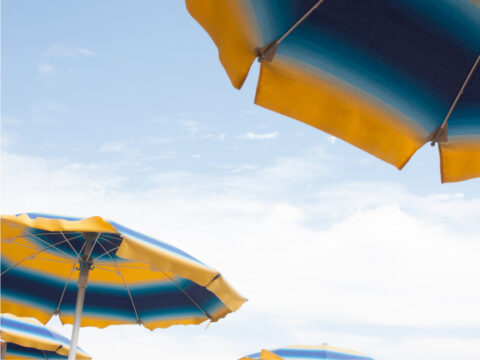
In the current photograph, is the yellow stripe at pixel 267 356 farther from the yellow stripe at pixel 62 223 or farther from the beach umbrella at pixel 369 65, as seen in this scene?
the beach umbrella at pixel 369 65

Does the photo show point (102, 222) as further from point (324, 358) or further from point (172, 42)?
point (324, 358)

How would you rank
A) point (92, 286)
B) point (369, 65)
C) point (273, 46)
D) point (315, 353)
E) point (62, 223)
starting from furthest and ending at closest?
1. point (315, 353)
2. point (92, 286)
3. point (62, 223)
4. point (369, 65)
5. point (273, 46)

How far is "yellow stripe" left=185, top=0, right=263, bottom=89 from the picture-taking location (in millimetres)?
2275

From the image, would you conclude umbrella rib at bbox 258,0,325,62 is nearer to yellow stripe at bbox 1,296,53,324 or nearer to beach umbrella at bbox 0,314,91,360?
yellow stripe at bbox 1,296,53,324

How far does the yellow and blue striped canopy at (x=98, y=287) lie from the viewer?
650 cm

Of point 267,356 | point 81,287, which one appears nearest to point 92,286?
point 81,287

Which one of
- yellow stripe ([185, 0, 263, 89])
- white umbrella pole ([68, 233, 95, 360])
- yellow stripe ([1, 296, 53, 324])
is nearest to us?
yellow stripe ([185, 0, 263, 89])

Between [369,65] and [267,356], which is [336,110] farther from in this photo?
[267,356]

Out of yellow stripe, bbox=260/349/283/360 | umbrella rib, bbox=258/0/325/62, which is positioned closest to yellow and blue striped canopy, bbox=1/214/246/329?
yellow stripe, bbox=260/349/283/360

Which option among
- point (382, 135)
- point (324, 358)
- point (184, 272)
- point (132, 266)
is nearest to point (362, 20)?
point (382, 135)

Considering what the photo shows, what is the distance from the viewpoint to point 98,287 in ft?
24.1

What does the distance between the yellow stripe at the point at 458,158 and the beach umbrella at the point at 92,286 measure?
3770 mm

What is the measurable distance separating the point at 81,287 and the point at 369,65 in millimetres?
4554

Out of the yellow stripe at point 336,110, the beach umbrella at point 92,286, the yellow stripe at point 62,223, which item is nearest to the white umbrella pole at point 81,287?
the beach umbrella at point 92,286
